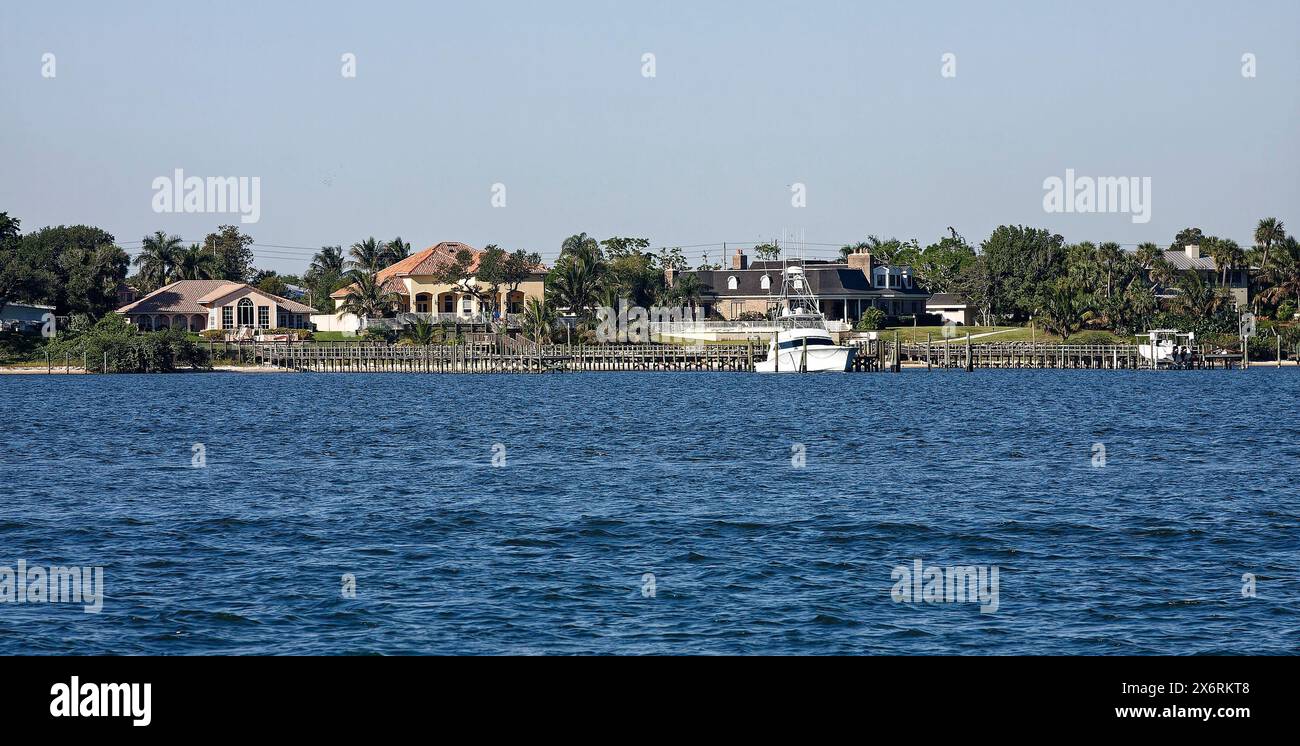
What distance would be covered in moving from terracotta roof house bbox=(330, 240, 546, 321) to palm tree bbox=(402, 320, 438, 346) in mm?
5474

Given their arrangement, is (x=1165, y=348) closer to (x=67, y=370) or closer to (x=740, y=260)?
(x=740, y=260)

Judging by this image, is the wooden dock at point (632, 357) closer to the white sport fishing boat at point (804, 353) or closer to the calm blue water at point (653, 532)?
the white sport fishing boat at point (804, 353)

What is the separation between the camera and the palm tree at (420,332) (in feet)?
420

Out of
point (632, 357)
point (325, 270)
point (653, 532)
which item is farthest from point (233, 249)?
point (653, 532)

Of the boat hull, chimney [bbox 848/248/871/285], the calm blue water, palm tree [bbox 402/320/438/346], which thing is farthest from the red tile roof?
the calm blue water

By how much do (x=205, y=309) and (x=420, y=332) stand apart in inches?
916

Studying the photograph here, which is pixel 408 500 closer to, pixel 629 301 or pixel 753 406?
pixel 753 406

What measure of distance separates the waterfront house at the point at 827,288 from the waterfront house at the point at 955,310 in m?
3.02

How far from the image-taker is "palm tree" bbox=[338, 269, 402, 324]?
13338 cm

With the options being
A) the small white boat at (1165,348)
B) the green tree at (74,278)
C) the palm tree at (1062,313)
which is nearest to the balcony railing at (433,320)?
the green tree at (74,278)

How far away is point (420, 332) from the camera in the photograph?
12788 centimetres

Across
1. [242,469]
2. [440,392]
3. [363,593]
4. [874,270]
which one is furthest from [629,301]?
[363,593]

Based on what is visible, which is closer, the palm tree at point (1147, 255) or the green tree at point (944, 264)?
the palm tree at point (1147, 255)

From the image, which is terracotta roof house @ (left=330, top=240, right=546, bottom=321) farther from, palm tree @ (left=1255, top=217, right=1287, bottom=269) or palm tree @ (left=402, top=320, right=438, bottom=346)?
palm tree @ (left=1255, top=217, right=1287, bottom=269)
